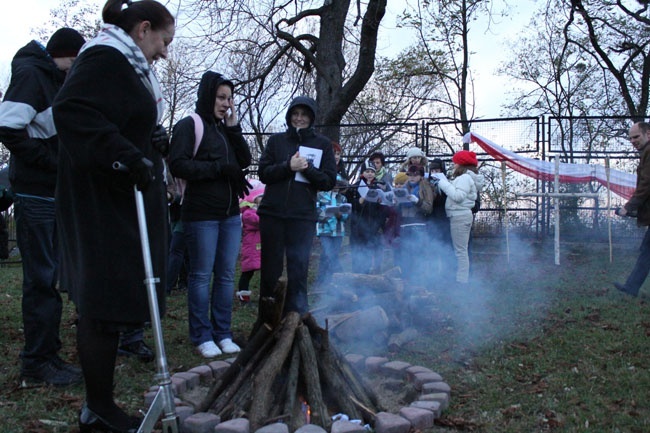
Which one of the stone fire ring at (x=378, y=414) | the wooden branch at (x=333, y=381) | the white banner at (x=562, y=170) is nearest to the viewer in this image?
the stone fire ring at (x=378, y=414)

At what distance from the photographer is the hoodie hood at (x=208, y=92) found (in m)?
4.77

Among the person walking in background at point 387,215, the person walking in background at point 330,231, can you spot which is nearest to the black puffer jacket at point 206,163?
the person walking in background at point 330,231

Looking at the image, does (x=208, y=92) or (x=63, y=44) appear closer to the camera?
(x=63, y=44)

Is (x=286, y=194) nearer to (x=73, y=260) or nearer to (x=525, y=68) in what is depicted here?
(x=73, y=260)

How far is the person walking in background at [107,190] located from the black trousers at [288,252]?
219cm

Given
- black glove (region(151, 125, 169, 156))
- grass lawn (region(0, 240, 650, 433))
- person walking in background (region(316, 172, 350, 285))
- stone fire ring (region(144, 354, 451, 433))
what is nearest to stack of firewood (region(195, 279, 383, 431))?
stone fire ring (region(144, 354, 451, 433))

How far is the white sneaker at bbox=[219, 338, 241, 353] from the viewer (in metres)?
4.72

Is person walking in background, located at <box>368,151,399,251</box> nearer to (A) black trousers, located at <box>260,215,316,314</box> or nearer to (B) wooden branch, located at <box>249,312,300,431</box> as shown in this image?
(A) black trousers, located at <box>260,215,316,314</box>

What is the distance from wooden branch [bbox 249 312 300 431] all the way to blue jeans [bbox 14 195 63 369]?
1526mm

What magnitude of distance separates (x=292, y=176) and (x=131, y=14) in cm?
249

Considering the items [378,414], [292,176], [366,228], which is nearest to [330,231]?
[366,228]

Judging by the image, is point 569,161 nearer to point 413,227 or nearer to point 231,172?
point 413,227

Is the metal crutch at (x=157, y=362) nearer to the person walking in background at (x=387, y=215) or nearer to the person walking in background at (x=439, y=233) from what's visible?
the person walking in background at (x=387, y=215)

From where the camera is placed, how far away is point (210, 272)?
479cm
